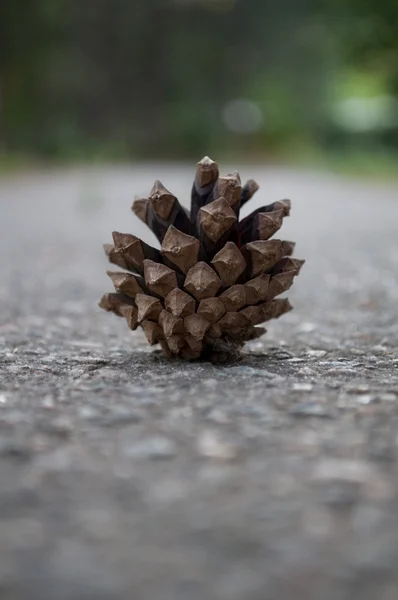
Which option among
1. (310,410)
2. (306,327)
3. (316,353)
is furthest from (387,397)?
(306,327)

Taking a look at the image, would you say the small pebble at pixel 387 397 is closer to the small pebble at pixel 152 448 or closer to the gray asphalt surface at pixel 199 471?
the gray asphalt surface at pixel 199 471

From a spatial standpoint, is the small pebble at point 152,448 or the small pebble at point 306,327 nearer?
the small pebble at point 152,448

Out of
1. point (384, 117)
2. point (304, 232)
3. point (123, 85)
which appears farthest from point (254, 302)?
point (123, 85)

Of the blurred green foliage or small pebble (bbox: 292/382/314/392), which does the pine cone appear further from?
the blurred green foliage

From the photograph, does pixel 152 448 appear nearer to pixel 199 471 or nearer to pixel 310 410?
pixel 199 471

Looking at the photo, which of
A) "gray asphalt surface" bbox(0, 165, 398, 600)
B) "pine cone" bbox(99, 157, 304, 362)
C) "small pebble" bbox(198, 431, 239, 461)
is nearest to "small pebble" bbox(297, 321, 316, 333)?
"gray asphalt surface" bbox(0, 165, 398, 600)

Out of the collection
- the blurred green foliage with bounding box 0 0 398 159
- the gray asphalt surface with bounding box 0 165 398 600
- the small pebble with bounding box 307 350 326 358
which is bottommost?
the gray asphalt surface with bounding box 0 165 398 600

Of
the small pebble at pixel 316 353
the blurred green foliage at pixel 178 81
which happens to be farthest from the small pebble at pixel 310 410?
the blurred green foliage at pixel 178 81
